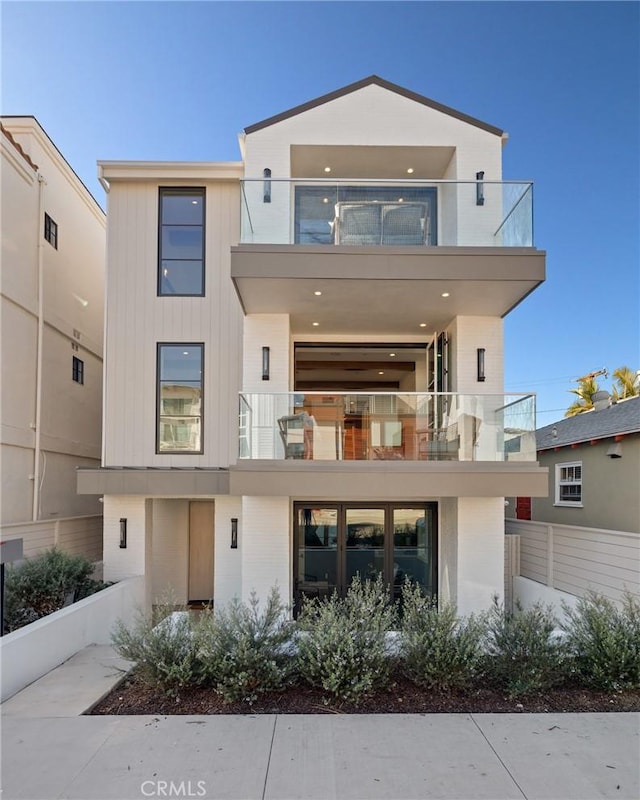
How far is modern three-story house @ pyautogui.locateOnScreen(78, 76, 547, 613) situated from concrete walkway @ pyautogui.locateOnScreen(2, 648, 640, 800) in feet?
12.3

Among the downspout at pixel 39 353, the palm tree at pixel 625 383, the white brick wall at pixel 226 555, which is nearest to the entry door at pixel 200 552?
the white brick wall at pixel 226 555

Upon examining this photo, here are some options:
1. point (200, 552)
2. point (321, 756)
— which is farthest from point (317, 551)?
point (321, 756)

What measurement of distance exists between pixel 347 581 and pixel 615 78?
15236 millimetres

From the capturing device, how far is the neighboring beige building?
10.2m

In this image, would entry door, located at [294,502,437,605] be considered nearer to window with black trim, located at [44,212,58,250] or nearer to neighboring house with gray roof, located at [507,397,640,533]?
neighboring house with gray roof, located at [507,397,640,533]

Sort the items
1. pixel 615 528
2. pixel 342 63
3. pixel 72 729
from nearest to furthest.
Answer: pixel 72 729 < pixel 615 528 < pixel 342 63

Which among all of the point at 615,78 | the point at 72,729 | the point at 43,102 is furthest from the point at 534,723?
the point at 615,78

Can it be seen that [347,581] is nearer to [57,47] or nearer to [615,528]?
[615,528]

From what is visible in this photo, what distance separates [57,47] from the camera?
10.5 metres

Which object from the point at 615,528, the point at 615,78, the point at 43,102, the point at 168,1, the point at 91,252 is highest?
the point at 615,78

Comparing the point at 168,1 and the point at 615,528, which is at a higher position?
the point at 168,1

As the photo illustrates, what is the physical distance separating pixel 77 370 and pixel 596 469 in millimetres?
12280

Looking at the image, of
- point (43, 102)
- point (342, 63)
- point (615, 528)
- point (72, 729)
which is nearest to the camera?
point (72, 729)

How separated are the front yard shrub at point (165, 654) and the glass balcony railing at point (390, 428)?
11.1 ft
